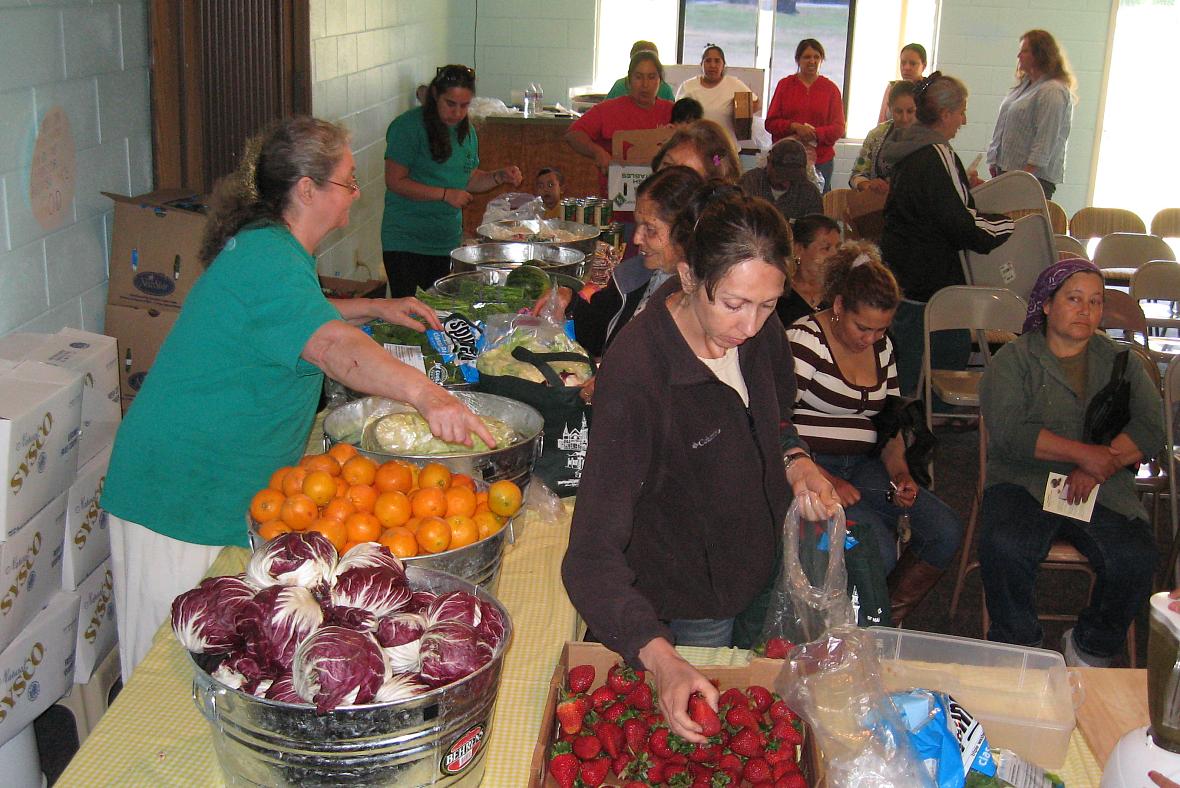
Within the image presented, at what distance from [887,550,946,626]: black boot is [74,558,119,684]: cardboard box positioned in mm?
2122

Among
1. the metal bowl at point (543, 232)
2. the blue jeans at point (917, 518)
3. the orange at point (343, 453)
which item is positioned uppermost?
the metal bowl at point (543, 232)

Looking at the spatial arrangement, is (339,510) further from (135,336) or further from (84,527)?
(135,336)

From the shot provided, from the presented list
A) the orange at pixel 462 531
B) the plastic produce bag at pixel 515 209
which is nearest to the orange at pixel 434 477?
the orange at pixel 462 531

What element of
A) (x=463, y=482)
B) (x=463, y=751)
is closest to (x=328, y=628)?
(x=463, y=751)

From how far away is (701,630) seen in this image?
1978 mm

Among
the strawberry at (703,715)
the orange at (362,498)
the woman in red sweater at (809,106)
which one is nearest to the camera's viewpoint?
the strawberry at (703,715)

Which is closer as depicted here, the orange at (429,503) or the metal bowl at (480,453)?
the orange at (429,503)

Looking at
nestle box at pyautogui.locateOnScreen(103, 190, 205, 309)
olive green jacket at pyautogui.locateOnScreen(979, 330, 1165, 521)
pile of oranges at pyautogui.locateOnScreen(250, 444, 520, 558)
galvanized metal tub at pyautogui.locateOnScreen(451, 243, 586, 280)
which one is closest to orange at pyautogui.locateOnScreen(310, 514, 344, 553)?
pile of oranges at pyautogui.locateOnScreen(250, 444, 520, 558)

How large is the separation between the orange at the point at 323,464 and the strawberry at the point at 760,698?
0.85 meters

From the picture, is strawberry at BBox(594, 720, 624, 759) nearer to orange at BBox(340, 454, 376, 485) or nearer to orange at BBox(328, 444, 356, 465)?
orange at BBox(340, 454, 376, 485)

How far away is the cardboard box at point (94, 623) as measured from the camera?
8.60 feet

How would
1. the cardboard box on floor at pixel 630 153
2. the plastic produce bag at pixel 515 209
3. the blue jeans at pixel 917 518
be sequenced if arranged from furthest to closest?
the cardboard box on floor at pixel 630 153 → the plastic produce bag at pixel 515 209 → the blue jeans at pixel 917 518

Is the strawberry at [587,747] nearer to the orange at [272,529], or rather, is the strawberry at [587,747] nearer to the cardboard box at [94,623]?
the orange at [272,529]

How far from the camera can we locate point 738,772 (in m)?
1.41
